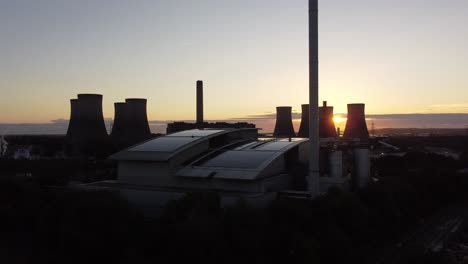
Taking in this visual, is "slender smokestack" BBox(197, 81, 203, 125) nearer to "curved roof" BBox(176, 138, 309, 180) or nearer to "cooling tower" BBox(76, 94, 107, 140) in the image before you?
"cooling tower" BBox(76, 94, 107, 140)

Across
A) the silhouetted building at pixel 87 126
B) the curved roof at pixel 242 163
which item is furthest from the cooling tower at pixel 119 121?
the curved roof at pixel 242 163

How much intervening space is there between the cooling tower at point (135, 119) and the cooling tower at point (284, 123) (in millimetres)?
11856

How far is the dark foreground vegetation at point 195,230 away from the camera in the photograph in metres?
12.6

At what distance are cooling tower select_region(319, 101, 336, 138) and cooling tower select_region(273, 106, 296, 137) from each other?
293 centimetres

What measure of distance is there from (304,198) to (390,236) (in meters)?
3.69

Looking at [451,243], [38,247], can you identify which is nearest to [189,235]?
[38,247]

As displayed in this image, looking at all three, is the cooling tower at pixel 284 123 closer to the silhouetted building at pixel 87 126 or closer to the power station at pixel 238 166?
the silhouetted building at pixel 87 126

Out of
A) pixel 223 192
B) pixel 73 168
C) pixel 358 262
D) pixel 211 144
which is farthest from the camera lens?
pixel 73 168

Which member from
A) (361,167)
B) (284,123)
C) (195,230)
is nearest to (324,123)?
(284,123)

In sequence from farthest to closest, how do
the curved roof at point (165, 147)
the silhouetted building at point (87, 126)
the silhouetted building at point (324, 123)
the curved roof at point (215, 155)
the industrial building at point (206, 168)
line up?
the silhouetted building at point (324, 123) < the silhouetted building at point (87, 126) < the curved roof at point (165, 147) < the curved roof at point (215, 155) < the industrial building at point (206, 168)

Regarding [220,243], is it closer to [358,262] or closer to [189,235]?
[189,235]

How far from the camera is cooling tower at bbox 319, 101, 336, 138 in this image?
42.4m

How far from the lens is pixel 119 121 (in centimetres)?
3700

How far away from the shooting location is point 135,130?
36.9 m
